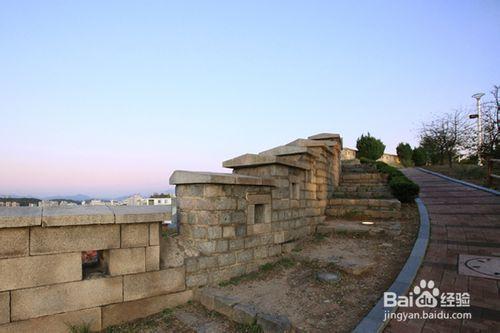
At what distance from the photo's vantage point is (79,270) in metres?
3.81


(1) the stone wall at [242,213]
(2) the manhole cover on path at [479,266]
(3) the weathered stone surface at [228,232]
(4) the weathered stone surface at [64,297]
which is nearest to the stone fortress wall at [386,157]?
(1) the stone wall at [242,213]

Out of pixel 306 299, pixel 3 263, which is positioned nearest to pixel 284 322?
pixel 306 299

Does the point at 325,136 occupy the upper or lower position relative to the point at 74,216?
upper

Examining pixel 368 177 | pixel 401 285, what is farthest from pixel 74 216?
pixel 368 177

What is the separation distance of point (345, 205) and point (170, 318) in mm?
7719

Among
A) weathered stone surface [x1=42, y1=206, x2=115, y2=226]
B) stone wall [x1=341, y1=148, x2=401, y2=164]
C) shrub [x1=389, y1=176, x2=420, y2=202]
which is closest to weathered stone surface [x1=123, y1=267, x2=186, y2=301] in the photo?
weathered stone surface [x1=42, y1=206, x2=115, y2=226]

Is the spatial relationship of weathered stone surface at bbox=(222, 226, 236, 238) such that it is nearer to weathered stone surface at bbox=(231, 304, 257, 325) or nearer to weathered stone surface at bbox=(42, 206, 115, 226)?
weathered stone surface at bbox=(231, 304, 257, 325)

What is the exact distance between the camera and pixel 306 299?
4492 millimetres

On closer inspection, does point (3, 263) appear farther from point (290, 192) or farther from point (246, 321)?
point (290, 192)

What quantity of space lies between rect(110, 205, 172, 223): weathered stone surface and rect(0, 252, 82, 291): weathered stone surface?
684mm

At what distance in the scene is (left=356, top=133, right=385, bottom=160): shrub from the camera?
27156mm

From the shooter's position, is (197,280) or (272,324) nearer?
(272,324)

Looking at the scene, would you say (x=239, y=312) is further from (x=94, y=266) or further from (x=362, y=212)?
(x=362, y=212)

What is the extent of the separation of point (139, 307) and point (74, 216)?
5.34ft
